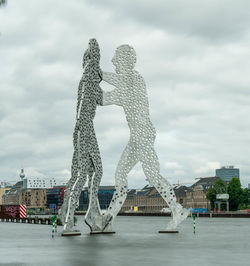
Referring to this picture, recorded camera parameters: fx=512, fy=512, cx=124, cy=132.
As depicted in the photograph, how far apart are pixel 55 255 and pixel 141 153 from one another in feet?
36.6

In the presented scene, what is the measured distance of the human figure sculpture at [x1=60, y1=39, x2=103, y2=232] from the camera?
2384cm

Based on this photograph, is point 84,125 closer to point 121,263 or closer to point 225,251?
point 225,251

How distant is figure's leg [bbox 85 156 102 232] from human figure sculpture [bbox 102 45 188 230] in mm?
454

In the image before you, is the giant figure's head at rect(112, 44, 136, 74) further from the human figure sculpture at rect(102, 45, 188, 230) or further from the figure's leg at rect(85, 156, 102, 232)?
the figure's leg at rect(85, 156, 102, 232)

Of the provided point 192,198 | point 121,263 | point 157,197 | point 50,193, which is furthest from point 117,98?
point 50,193

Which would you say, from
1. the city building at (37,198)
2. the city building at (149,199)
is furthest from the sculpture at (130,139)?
the city building at (37,198)

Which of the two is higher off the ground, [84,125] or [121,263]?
[84,125]

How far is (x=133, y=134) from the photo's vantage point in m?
25.9

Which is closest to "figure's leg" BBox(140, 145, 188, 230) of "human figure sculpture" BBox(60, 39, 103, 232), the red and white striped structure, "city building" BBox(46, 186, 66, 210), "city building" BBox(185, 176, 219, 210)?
"human figure sculpture" BBox(60, 39, 103, 232)

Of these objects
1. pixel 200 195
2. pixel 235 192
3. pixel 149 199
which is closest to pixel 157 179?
pixel 235 192

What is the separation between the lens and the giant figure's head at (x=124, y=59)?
26.1 meters

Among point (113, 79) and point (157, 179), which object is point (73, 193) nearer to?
point (157, 179)

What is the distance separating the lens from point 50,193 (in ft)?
626

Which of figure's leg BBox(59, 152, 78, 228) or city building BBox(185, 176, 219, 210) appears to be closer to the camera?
figure's leg BBox(59, 152, 78, 228)
